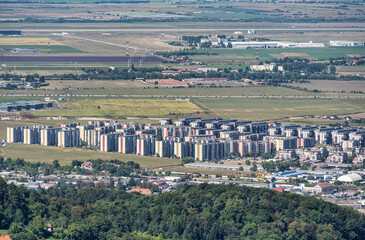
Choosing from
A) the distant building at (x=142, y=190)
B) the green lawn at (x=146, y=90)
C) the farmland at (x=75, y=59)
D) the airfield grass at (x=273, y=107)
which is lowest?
the distant building at (x=142, y=190)

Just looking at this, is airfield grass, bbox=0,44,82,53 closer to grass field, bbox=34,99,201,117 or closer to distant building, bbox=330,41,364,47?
distant building, bbox=330,41,364,47

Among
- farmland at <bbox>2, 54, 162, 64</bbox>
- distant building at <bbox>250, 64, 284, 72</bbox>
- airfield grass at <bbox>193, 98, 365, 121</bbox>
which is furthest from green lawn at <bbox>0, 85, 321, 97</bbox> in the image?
farmland at <bbox>2, 54, 162, 64</bbox>

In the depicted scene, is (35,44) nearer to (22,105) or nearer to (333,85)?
(333,85)

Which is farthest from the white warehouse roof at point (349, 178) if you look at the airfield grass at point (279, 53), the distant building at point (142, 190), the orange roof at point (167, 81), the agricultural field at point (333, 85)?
the airfield grass at point (279, 53)

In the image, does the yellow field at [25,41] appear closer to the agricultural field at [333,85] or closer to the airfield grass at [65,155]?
the agricultural field at [333,85]

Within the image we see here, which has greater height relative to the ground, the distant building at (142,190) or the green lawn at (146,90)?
the green lawn at (146,90)

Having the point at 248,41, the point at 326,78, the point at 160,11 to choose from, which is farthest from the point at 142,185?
the point at 160,11

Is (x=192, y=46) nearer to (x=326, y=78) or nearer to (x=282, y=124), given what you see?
(x=326, y=78)
